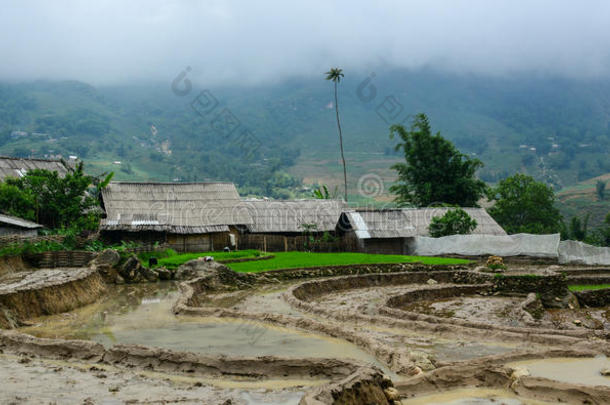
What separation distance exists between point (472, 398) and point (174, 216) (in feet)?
94.9

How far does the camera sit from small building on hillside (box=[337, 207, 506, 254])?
35.3 m

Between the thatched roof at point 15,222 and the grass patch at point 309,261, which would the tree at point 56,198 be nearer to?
the thatched roof at point 15,222

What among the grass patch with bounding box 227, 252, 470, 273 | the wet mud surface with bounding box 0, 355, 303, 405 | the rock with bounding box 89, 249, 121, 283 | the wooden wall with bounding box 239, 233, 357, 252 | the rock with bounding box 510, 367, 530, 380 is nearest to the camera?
the wet mud surface with bounding box 0, 355, 303, 405

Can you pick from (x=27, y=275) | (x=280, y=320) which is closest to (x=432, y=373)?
(x=280, y=320)

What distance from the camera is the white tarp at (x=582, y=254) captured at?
103 ft

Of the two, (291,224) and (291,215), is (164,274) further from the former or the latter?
(291,215)

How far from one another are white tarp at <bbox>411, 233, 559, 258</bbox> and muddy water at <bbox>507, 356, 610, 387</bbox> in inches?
A: 914

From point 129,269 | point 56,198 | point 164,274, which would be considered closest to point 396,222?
point 164,274

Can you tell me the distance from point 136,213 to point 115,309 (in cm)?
1847

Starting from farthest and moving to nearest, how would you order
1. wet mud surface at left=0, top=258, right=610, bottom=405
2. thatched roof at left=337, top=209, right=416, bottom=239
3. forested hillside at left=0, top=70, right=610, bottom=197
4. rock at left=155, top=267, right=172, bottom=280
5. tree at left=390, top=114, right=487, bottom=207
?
forested hillside at left=0, top=70, right=610, bottom=197 < tree at left=390, top=114, right=487, bottom=207 < thatched roof at left=337, top=209, right=416, bottom=239 < rock at left=155, top=267, right=172, bottom=280 < wet mud surface at left=0, top=258, right=610, bottom=405

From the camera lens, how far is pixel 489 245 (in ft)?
109

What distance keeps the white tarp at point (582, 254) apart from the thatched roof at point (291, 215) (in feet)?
43.6

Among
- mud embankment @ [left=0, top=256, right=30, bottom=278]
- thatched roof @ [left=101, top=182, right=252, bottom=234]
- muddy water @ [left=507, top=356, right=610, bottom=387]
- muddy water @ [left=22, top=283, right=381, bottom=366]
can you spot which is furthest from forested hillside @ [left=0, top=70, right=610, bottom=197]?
muddy water @ [left=507, top=356, right=610, bottom=387]

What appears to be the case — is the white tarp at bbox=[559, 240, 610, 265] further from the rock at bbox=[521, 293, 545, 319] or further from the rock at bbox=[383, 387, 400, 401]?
the rock at bbox=[383, 387, 400, 401]
